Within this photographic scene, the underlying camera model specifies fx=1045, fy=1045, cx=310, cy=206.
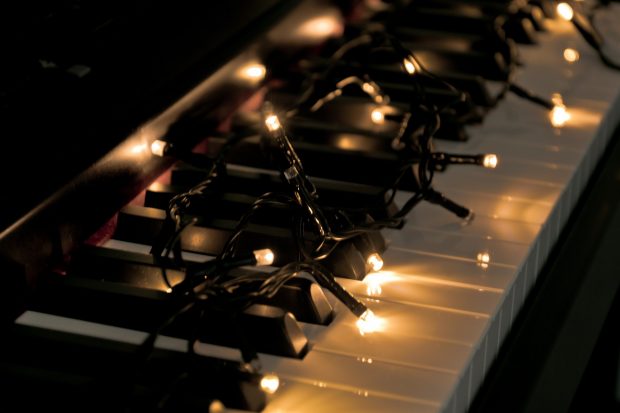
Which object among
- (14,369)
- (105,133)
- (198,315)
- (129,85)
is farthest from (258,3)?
(14,369)

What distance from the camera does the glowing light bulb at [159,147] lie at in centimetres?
171

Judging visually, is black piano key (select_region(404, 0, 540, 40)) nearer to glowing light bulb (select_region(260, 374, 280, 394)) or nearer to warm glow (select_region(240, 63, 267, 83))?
warm glow (select_region(240, 63, 267, 83))

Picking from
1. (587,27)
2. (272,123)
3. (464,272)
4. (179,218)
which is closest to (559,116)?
(587,27)

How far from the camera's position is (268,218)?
5.35ft

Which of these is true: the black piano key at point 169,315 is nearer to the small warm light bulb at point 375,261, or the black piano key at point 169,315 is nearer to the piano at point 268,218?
the piano at point 268,218

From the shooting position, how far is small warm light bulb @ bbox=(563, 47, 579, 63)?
2432 millimetres

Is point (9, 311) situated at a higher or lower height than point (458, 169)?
higher

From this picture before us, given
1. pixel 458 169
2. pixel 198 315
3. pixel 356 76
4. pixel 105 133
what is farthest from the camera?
pixel 356 76

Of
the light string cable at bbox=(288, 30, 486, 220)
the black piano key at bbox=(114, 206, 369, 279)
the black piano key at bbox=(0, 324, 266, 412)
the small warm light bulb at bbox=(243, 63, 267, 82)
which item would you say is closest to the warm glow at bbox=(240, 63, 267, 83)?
the small warm light bulb at bbox=(243, 63, 267, 82)

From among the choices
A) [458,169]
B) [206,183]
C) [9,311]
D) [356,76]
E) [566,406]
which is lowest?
[566,406]

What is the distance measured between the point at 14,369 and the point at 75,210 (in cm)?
31

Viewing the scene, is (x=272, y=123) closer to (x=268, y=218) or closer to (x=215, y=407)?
(x=268, y=218)

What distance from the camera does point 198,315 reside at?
1349mm

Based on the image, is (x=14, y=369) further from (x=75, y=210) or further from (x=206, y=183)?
(x=206, y=183)
